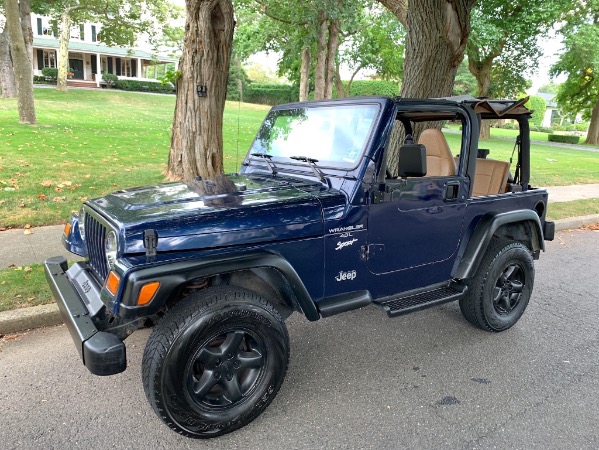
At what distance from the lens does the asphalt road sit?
267 cm

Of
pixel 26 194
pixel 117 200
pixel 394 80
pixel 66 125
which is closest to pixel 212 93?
pixel 26 194

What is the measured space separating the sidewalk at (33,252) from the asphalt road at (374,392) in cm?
13

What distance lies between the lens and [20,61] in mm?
12602

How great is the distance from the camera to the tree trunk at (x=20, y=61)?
12.3 m

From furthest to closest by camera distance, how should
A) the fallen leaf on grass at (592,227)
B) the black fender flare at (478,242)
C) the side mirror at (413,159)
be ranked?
the fallen leaf on grass at (592,227) < the black fender flare at (478,242) < the side mirror at (413,159)

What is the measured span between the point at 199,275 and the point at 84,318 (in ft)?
2.43

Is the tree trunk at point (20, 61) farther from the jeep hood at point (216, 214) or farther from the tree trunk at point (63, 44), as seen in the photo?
the tree trunk at point (63, 44)

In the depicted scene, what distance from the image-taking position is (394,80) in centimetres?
4069

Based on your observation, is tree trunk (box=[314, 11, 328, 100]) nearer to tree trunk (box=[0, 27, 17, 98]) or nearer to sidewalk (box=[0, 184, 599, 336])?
sidewalk (box=[0, 184, 599, 336])

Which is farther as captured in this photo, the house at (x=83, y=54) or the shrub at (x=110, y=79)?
the house at (x=83, y=54)

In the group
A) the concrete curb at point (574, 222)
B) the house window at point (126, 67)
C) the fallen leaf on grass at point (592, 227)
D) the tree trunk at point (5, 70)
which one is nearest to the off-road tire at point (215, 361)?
the concrete curb at point (574, 222)

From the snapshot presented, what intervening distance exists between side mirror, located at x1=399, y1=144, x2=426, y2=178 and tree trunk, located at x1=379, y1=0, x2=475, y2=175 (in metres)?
3.44

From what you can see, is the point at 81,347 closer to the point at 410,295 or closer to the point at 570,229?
the point at 410,295

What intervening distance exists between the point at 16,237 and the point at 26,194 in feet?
5.92
